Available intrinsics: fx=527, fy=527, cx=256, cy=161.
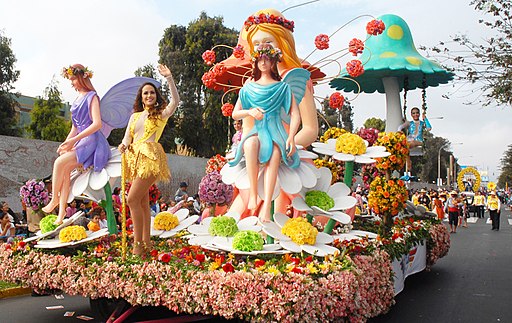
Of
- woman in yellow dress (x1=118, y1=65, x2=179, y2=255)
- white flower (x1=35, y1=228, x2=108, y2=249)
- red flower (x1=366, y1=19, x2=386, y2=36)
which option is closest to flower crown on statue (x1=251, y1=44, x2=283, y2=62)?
woman in yellow dress (x1=118, y1=65, x2=179, y2=255)

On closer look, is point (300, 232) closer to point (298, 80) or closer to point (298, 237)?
point (298, 237)

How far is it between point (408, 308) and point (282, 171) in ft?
8.97

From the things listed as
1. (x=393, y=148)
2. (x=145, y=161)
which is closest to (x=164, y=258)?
(x=145, y=161)

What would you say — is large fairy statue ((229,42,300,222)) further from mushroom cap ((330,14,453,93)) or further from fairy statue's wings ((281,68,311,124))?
mushroom cap ((330,14,453,93))

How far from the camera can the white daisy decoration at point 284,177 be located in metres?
5.02

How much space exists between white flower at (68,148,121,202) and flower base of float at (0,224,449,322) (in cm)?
69

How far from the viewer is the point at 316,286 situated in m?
3.86

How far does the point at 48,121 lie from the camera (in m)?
20.0

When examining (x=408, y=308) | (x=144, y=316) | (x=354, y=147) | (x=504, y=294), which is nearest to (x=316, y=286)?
(x=354, y=147)

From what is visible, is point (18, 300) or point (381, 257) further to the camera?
point (18, 300)

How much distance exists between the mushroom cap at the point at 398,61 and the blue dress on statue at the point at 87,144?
6245mm

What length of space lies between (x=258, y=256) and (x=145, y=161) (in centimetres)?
151

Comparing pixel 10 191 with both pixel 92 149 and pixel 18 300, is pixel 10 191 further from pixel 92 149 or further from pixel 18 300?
pixel 92 149

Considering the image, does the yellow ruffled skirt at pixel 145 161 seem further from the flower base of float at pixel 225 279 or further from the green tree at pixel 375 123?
the green tree at pixel 375 123
